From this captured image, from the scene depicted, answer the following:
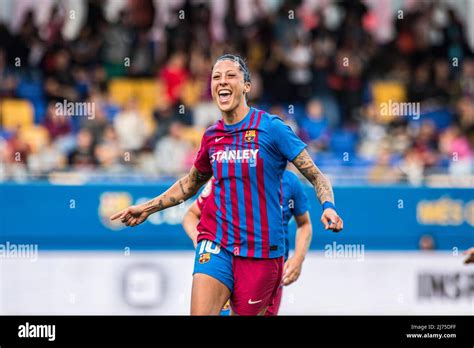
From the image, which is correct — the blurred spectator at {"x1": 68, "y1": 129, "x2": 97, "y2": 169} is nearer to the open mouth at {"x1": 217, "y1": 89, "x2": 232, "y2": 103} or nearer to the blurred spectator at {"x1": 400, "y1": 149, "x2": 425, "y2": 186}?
the blurred spectator at {"x1": 400, "y1": 149, "x2": 425, "y2": 186}

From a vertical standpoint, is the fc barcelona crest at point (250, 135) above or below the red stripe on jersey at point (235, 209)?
above

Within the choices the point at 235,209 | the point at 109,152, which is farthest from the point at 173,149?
the point at 235,209

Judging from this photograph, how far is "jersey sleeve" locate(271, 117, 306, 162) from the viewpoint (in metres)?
7.59

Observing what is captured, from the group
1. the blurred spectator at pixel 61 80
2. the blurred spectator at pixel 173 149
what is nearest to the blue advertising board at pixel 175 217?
the blurred spectator at pixel 173 149

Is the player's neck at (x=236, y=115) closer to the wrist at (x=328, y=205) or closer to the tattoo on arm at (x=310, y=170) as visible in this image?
the tattoo on arm at (x=310, y=170)

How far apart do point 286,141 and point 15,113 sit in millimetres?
9553

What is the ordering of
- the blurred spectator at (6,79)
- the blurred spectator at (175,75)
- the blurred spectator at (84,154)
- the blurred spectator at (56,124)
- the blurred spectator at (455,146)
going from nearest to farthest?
the blurred spectator at (84,154)
the blurred spectator at (455,146)
the blurred spectator at (56,124)
the blurred spectator at (6,79)
the blurred spectator at (175,75)

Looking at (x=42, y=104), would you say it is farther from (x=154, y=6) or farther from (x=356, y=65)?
(x=356, y=65)

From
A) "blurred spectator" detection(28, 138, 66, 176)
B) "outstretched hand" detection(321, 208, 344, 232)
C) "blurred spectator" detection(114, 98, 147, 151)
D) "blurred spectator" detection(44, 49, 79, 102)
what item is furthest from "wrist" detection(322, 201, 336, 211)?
"blurred spectator" detection(44, 49, 79, 102)
